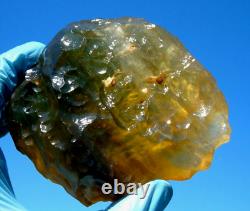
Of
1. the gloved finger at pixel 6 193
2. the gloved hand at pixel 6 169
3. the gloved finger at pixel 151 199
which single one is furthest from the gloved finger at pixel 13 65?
the gloved finger at pixel 151 199

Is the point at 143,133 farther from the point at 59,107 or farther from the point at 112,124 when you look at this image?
the point at 59,107

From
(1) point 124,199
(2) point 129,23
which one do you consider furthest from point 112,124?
(2) point 129,23

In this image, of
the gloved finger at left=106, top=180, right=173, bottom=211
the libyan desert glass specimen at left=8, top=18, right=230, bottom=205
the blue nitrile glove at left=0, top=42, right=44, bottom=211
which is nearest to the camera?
the gloved finger at left=106, top=180, right=173, bottom=211

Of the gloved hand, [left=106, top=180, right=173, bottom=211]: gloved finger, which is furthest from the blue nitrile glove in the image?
[left=106, top=180, right=173, bottom=211]: gloved finger

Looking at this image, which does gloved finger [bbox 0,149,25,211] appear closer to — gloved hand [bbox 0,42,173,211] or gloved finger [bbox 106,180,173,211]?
gloved hand [bbox 0,42,173,211]

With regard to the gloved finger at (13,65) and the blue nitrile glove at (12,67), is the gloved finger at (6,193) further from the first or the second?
the gloved finger at (13,65)

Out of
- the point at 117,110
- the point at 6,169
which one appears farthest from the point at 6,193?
the point at 117,110

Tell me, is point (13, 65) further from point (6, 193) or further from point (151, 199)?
point (151, 199)

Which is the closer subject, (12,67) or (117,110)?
(117,110)
